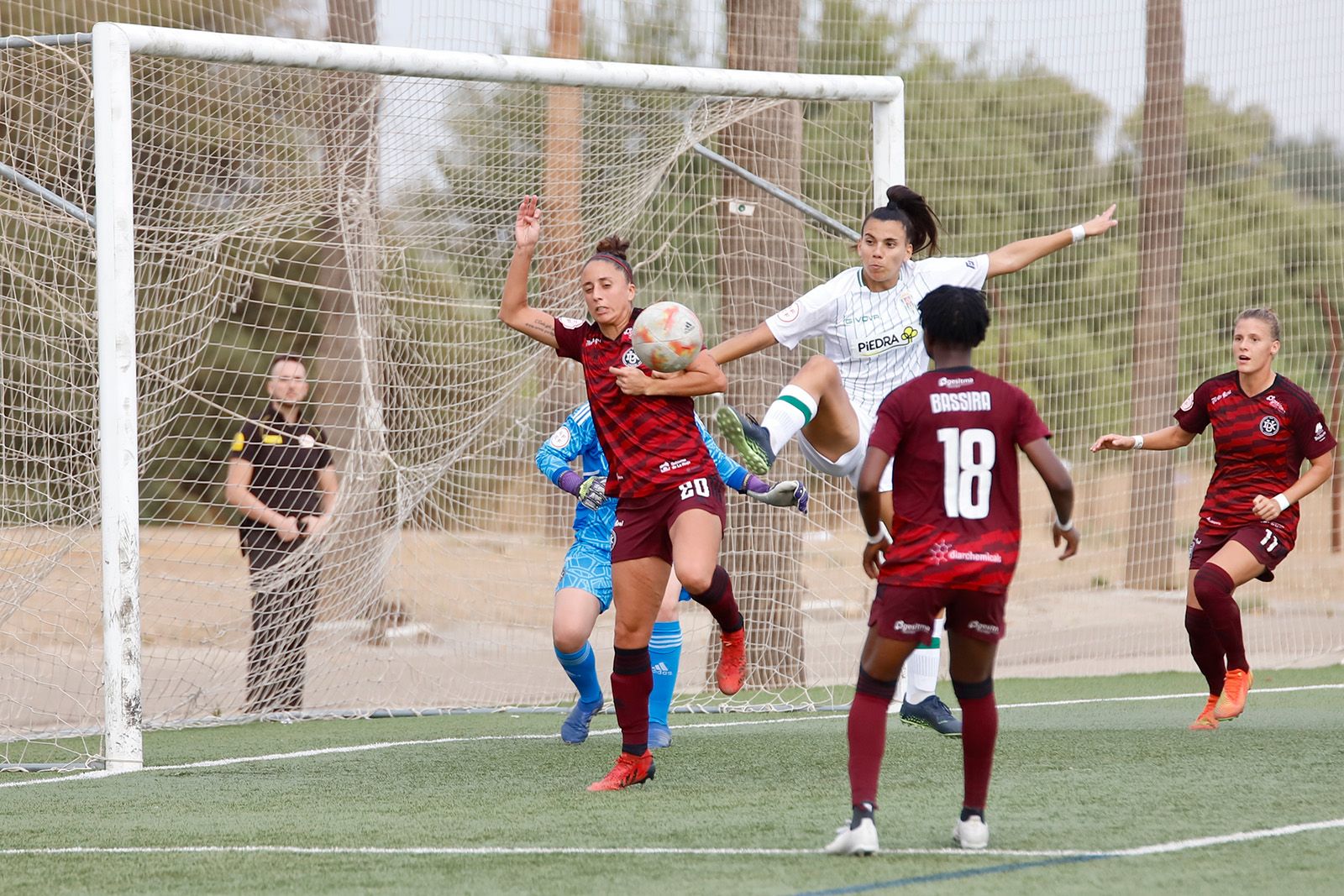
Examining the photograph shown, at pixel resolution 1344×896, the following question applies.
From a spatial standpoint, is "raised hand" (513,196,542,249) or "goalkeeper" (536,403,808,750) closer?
"raised hand" (513,196,542,249)

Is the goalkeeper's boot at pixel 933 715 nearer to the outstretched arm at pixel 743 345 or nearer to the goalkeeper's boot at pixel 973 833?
the outstretched arm at pixel 743 345

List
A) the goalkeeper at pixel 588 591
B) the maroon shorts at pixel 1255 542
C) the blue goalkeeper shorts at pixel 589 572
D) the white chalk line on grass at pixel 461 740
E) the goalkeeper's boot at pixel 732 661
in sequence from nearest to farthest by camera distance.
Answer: the goalkeeper's boot at pixel 732 661, the white chalk line on grass at pixel 461 740, the goalkeeper at pixel 588 591, the blue goalkeeper shorts at pixel 589 572, the maroon shorts at pixel 1255 542

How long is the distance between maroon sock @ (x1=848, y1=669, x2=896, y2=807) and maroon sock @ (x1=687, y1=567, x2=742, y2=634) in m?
1.41

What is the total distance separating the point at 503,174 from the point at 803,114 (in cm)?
228

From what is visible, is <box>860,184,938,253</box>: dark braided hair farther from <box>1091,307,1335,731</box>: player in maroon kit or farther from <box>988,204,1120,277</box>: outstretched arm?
<box>1091,307,1335,731</box>: player in maroon kit

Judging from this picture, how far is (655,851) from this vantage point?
474 centimetres

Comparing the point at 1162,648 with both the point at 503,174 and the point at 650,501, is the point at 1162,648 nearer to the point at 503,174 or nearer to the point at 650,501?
the point at 503,174

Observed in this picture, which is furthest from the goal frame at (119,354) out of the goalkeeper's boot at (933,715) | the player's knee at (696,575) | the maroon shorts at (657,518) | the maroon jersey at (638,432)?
the goalkeeper's boot at (933,715)

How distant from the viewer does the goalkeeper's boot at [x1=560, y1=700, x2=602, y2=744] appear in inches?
295

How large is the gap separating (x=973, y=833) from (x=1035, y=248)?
3.22 m

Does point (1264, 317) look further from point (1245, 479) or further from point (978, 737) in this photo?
point (978, 737)

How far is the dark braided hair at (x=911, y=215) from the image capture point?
680 centimetres

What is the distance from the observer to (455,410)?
9500mm

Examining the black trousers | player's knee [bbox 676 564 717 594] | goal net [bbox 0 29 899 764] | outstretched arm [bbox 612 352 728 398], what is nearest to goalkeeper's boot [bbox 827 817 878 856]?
player's knee [bbox 676 564 717 594]
